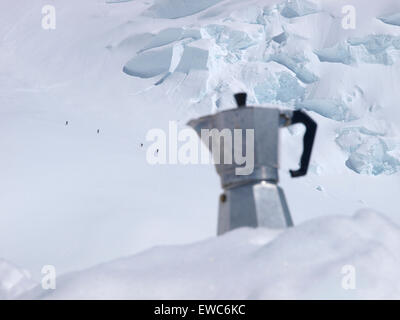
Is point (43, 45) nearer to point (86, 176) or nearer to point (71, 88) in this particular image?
point (71, 88)

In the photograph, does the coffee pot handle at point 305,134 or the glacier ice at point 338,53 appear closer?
the coffee pot handle at point 305,134

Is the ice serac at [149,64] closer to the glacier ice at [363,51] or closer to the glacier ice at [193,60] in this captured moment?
the glacier ice at [193,60]

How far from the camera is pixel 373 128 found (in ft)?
38.5

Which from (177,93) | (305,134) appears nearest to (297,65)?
(177,93)

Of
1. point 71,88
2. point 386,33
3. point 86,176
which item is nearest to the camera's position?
point 86,176

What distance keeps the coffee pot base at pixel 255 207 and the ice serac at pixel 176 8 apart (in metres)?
12.5

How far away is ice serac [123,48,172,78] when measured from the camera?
12.1 metres

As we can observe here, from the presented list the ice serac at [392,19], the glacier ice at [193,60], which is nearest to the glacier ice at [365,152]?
the glacier ice at [193,60]

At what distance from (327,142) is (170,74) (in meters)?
3.43

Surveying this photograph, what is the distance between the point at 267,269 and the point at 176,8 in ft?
43.8

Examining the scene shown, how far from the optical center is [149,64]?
1225cm

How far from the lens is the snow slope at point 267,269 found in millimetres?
1061
